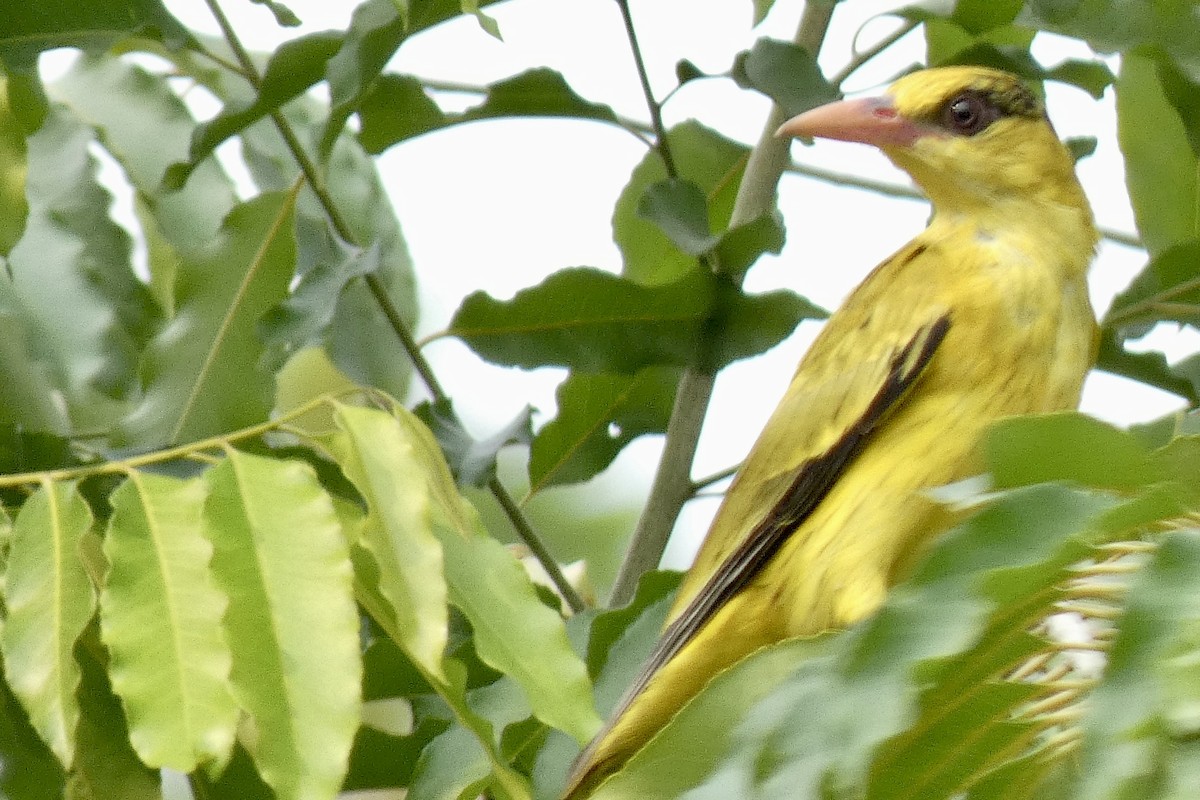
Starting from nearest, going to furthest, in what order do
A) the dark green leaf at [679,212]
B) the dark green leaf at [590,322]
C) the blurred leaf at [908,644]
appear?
1. the blurred leaf at [908,644]
2. the dark green leaf at [679,212]
3. the dark green leaf at [590,322]

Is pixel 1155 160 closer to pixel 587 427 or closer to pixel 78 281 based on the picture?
pixel 587 427

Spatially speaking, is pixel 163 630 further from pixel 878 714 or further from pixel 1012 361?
pixel 1012 361

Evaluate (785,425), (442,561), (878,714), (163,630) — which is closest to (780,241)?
(785,425)

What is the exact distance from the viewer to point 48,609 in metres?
2.29

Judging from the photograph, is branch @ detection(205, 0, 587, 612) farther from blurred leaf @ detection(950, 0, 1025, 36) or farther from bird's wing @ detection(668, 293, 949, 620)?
blurred leaf @ detection(950, 0, 1025, 36)

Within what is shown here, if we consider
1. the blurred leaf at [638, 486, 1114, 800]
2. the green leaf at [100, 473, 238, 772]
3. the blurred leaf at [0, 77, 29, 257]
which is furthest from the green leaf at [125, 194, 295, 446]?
the blurred leaf at [638, 486, 1114, 800]

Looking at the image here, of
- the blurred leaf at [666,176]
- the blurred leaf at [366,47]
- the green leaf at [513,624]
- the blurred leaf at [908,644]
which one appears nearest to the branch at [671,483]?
the blurred leaf at [666,176]

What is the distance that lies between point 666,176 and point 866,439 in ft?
3.06

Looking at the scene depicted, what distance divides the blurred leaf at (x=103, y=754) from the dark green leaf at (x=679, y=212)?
136 cm

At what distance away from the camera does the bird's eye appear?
13.1 feet

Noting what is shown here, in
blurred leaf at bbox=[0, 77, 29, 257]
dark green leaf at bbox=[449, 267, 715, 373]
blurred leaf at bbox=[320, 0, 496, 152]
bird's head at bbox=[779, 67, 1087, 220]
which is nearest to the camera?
blurred leaf at bbox=[0, 77, 29, 257]

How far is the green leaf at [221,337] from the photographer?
3.67 metres

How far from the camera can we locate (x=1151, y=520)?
5.72 ft

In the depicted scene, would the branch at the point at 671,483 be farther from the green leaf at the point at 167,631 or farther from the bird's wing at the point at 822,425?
the green leaf at the point at 167,631
